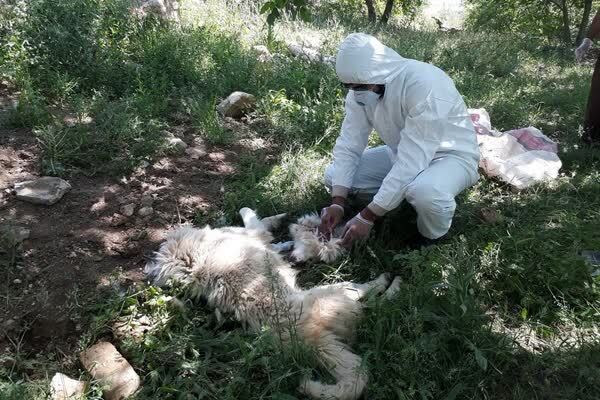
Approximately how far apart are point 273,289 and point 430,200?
116 centimetres

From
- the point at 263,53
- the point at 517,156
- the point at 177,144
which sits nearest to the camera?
the point at 517,156

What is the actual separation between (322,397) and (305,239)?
114 centimetres

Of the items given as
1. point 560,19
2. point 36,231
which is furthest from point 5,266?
point 560,19

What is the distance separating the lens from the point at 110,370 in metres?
2.15

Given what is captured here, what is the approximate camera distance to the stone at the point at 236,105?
464 cm

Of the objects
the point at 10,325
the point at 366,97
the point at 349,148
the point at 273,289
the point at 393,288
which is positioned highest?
the point at 366,97

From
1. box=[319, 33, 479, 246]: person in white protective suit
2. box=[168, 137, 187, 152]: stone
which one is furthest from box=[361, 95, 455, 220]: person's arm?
box=[168, 137, 187, 152]: stone

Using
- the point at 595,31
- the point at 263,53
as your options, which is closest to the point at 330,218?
the point at 595,31

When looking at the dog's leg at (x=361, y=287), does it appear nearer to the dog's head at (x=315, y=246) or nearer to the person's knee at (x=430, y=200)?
the dog's head at (x=315, y=246)

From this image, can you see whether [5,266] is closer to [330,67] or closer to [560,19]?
[330,67]

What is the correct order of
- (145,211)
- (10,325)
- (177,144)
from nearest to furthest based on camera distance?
1. (10,325)
2. (145,211)
3. (177,144)

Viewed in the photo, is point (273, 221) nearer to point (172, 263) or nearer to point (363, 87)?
point (172, 263)

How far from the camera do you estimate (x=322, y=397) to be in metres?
1.97

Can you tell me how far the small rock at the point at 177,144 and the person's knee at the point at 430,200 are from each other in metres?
2.16
